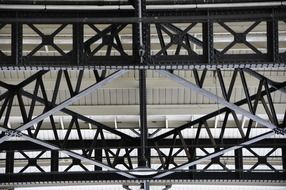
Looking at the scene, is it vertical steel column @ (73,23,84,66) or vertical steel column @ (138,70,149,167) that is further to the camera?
vertical steel column @ (138,70,149,167)

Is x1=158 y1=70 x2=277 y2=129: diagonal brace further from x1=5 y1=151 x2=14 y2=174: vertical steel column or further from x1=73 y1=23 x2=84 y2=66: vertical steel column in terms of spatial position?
x1=5 y1=151 x2=14 y2=174: vertical steel column

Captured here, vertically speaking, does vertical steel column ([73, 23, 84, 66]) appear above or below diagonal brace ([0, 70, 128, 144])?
above

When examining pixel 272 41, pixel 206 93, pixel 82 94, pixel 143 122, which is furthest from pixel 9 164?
pixel 272 41

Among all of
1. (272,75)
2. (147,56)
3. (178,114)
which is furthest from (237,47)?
(147,56)

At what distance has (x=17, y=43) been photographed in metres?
14.8

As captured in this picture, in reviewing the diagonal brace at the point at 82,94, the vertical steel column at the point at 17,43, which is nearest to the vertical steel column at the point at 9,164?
the diagonal brace at the point at 82,94

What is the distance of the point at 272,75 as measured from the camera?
2166cm

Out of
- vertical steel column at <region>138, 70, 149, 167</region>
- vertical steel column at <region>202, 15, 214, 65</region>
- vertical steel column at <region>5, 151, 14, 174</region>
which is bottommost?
vertical steel column at <region>5, 151, 14, 174</region>

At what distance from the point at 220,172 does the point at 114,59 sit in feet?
28.6

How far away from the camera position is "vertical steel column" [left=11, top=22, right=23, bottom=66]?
14.7 m

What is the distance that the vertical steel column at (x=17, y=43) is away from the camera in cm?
1468

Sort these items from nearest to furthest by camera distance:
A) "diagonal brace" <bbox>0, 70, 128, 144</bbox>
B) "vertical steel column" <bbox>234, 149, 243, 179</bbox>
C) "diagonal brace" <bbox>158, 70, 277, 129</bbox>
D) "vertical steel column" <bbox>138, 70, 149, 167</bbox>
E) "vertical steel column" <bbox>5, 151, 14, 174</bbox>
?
"diagonal brace" <bbox>0, 70, 128, 144</bbox> → "diagonal brace" <bbox>158, 70, 277, 129</bbox> → "vertical steel column" <bbox>138, 70, 149, 167</bbox> → "vertical steel column" <bbox>234, 149, 243, 179</bbox> → "vertical steel column" <bbox>5, 151, 14, 174</bbox>

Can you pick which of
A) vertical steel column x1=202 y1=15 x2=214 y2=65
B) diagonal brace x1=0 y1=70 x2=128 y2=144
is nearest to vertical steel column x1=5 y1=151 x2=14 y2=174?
diagonal brace x1=0 y1=70 x2=128 y2=144

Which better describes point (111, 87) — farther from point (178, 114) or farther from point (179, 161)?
point (179, 161)
